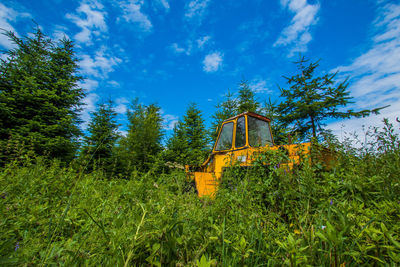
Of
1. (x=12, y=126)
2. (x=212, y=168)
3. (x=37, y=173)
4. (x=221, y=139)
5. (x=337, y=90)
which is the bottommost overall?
(x=37, y=173)

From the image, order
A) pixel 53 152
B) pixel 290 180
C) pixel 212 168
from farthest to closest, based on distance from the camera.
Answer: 1. pixel 53 152
2. pixel 212 168
3. pixel 290 180

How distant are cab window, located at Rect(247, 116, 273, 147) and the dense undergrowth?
1512mm

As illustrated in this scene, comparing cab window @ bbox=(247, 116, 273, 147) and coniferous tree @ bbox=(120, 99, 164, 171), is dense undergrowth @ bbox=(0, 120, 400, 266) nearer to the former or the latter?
cab window @ bbox=(247, 116, 273, 147)

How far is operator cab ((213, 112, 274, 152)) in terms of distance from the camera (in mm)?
4422

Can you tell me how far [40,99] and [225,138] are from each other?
12111 millimetres

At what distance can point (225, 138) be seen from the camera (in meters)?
5.04

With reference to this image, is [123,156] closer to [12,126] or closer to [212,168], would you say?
[12,126]

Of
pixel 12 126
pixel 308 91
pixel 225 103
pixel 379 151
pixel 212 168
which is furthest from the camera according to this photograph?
pixel 225 103

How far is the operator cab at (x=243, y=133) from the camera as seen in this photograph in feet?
14.5

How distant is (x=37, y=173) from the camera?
3.01 m

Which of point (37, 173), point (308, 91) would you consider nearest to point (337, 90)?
point (308, 91)

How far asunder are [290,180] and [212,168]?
2.67 metres

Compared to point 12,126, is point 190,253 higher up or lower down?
lower down

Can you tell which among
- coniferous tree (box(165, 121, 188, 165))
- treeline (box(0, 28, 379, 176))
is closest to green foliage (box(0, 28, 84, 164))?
treeline (box(0, 28, 379, 176))
